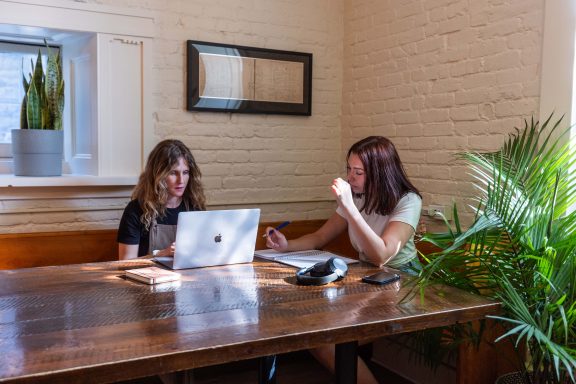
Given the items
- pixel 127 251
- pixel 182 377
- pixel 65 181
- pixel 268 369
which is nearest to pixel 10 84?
pixel 65 181

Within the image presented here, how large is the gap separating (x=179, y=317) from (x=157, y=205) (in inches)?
49.9

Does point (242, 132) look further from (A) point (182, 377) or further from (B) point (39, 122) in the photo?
(A) point (182, 377)

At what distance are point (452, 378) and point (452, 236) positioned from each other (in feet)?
4.09

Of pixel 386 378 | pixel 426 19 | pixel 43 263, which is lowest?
pixel 386 378

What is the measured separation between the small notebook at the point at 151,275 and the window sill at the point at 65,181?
43.6 inches

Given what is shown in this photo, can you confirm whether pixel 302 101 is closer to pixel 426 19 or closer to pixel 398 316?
pixel 426 19

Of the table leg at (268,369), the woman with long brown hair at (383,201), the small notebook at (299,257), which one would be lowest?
the table leg at (268,369)

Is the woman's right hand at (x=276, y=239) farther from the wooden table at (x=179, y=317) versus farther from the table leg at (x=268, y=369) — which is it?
the table leg at (x=268, y=369)

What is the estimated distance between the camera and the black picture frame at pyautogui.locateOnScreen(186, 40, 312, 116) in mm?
3439

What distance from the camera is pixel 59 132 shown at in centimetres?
304

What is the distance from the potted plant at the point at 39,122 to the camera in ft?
9.79

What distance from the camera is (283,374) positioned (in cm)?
329

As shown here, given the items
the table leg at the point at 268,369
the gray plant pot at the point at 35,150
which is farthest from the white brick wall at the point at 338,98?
the table leg at the point at 268,369

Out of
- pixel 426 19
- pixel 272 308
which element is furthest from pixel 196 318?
pixel 426 19
